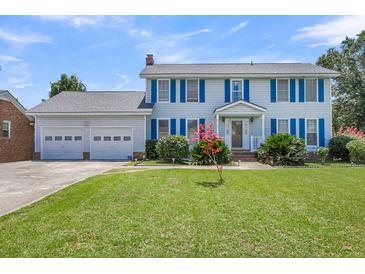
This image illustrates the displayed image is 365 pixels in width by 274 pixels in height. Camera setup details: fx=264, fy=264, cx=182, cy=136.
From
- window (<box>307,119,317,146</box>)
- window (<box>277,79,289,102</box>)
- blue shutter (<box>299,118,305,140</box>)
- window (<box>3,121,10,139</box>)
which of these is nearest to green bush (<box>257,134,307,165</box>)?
blue shutter (<box>299,118,305,140</box>)

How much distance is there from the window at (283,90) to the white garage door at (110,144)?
11411mm

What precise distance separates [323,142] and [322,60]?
63.1 ft

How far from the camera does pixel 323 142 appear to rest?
18.9m

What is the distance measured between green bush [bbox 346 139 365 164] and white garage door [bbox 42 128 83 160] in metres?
17.8

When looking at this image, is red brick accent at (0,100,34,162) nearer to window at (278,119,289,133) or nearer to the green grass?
the green grass

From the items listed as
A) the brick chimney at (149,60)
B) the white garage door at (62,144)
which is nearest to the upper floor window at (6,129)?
the white garage door at (62,144)

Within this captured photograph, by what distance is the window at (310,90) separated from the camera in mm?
19219

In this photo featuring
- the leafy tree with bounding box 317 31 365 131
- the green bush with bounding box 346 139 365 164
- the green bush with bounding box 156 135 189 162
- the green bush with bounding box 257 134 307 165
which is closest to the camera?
the green bush with bounding box 257 134 307 165

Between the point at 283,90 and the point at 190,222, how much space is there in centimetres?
1698

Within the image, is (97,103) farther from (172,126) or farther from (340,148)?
(340,148)

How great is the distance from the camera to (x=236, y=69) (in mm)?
20250

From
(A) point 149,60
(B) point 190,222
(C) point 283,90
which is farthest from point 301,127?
(B) point 190,222

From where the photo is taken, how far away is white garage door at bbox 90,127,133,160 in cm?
1914

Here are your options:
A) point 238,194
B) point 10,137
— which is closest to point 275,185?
point 238,194
